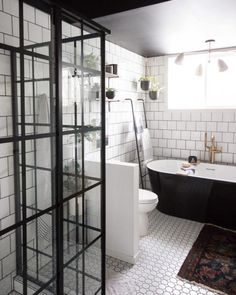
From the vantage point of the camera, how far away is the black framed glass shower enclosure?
1.61 meters

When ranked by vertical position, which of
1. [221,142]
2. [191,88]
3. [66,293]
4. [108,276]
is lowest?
[108,276]

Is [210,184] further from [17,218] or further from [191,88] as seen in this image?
[17,218]

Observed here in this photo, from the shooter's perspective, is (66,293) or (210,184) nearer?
(66,293)

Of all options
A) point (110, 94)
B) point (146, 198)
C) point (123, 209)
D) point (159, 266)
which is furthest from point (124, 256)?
point (110, 94)

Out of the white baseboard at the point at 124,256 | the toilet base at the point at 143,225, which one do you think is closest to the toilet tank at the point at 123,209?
the white baseboard at the point at 124,256

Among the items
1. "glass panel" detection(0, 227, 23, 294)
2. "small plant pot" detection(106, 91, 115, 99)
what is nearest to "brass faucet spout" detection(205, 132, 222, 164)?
"small plant pot" detection(106, 91, 115, 99)

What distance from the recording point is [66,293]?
1.85 meters

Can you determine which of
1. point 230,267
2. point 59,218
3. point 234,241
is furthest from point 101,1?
point 234,241

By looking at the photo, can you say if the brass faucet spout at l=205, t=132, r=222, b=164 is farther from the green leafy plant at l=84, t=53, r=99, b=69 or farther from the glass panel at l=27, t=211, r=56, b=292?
the glass panel at l=27, t=211, r=56, b=292

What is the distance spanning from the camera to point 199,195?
3.45 meters

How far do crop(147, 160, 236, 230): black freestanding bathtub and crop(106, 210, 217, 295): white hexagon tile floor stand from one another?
A: 0.20 m

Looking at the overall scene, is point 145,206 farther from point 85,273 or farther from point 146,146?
point 146,146

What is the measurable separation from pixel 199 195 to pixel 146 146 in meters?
1.14

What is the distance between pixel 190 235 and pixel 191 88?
2.33 metres
